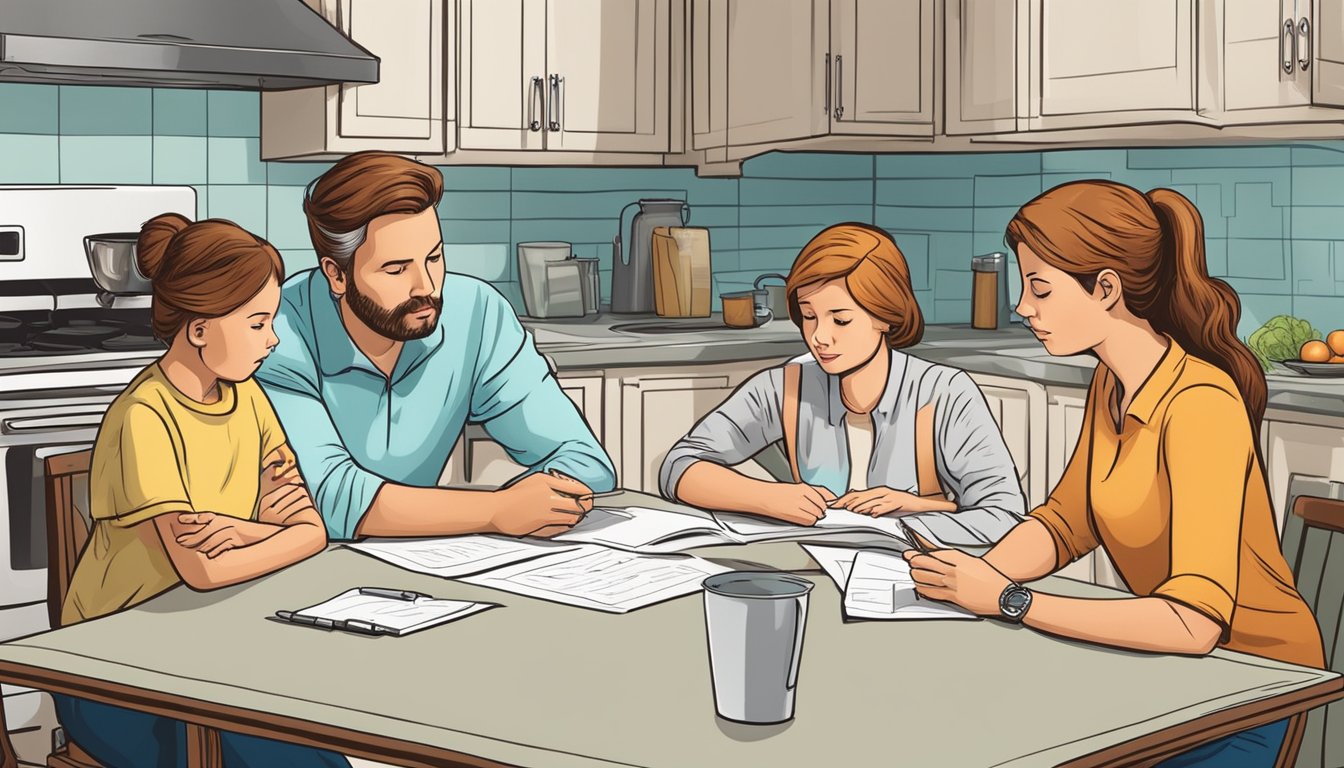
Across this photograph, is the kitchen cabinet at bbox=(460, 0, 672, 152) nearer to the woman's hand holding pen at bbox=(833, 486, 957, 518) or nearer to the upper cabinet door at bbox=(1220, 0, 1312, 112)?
the upper cabinet door at bbox=(1220, 0, 1312, 112)

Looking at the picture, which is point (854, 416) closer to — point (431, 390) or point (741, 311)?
point (431, 390)

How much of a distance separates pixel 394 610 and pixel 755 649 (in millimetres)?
505

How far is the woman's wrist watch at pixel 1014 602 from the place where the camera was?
5.01 feet

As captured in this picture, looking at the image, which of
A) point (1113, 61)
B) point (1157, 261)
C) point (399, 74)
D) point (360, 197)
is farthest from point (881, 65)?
point (1157, 261)

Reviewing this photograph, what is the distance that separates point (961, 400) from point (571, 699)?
1.07 m

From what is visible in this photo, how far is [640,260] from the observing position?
4.16 meters

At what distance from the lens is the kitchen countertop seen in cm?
331

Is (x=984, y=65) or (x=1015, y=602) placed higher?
(x=984, y=65)

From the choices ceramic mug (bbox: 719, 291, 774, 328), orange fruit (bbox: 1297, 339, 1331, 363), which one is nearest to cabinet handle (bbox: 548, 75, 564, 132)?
ceramic mug (bbox: 719, 291, 774, 328)

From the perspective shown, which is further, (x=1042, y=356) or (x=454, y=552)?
(x=1042, y=356)

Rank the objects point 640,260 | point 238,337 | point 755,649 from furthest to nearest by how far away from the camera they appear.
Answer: point 640,260 < point 238,337 < point 755,649

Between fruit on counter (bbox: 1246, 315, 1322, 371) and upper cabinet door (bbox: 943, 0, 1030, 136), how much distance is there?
732 mm

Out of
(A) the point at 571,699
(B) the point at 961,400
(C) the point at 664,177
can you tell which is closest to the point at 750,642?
(A) the point at 571,699

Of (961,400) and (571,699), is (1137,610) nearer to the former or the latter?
(571,699)
